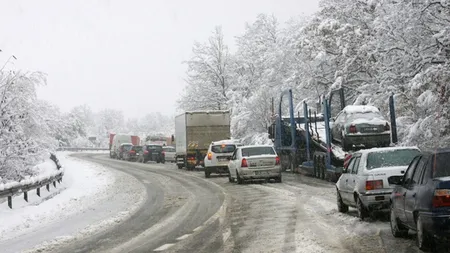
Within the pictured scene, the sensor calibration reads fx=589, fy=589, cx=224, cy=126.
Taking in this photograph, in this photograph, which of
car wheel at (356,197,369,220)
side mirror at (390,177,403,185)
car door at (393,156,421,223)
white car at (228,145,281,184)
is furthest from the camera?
white car at (228,145,281,184)

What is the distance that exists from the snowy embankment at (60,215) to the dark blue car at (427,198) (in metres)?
5.97

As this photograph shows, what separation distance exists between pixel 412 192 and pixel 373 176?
278cm

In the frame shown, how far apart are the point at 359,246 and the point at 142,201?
432 inches

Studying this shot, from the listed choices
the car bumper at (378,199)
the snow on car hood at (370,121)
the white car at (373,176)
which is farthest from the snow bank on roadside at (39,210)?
the snow on car hood at (370,121)

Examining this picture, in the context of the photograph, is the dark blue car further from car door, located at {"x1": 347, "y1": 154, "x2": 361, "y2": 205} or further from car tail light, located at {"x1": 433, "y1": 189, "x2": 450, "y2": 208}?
car door, located at {"x1": 347, "y1": 154, "x2": 361, "y2": 205}

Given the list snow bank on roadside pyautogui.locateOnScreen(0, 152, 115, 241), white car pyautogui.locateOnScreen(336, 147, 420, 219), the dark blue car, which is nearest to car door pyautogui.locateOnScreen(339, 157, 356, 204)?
white car pyautogui.locateOnScreen(336, 147, 420, 219)

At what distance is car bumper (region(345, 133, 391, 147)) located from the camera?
2180cm

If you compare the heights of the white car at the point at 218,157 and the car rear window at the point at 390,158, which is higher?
the white car at the point at 218,157

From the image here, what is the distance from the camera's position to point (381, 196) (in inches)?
435

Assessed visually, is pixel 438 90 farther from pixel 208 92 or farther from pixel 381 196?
pixel 208 92

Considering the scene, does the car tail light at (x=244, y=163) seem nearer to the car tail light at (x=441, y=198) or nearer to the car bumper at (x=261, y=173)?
the car bumper at (x=261, y=173)

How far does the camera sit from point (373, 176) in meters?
11.1

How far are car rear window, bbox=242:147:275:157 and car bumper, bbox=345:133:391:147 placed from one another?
11.6 ft

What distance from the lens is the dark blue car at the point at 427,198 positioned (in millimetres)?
7434
